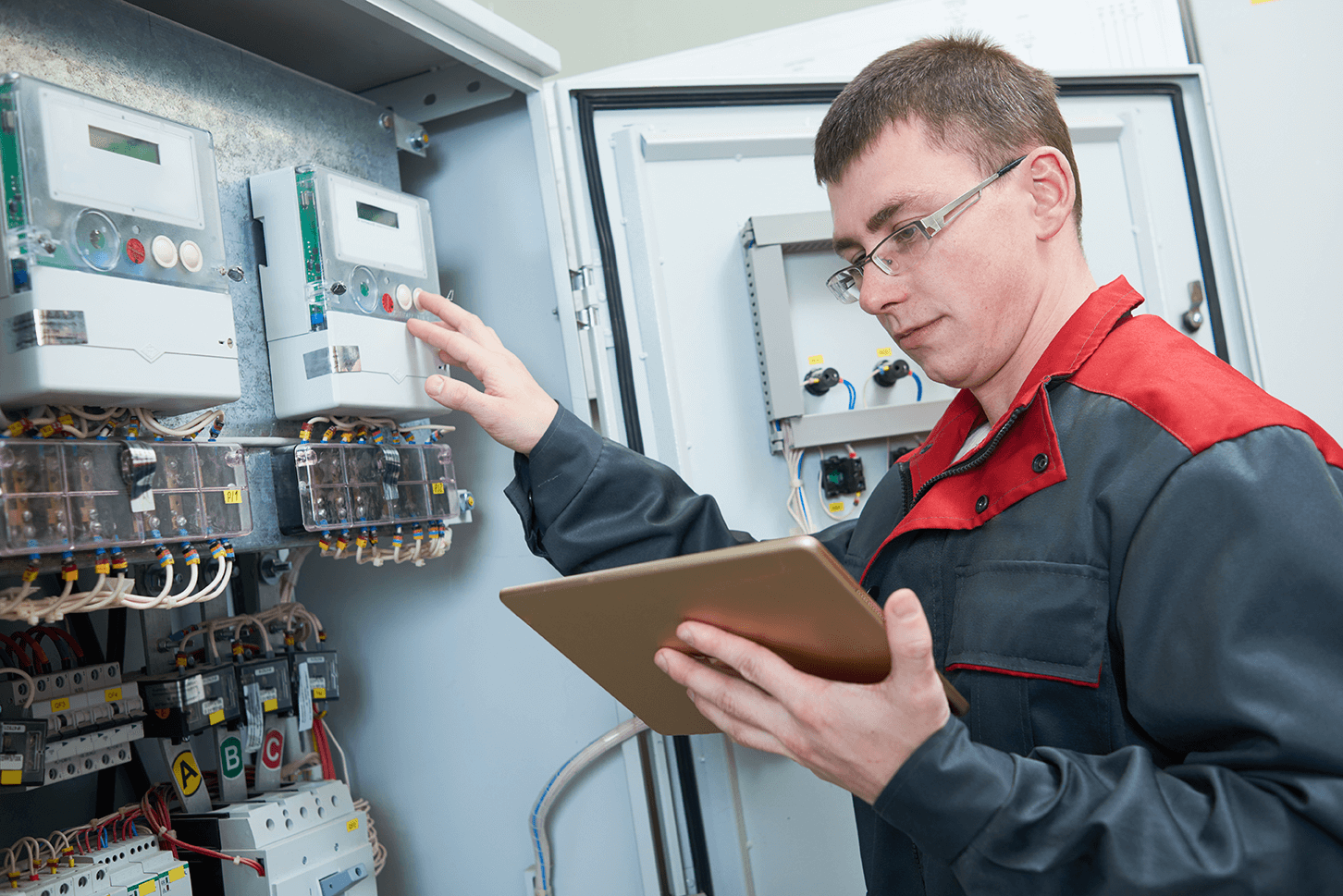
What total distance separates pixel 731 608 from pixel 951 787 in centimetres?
21

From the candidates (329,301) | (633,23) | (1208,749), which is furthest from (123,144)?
(633,23)

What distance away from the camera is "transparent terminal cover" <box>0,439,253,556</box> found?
911mm

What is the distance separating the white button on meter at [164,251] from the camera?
1.02 metres

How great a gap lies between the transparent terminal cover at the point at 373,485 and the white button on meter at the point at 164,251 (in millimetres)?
290

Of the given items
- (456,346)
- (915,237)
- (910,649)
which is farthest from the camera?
(456,346)

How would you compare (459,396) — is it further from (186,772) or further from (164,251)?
(186,772)

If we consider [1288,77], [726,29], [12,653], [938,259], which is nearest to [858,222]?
[938,259]

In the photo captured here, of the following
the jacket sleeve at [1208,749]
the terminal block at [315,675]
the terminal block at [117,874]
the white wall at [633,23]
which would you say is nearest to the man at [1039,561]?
the jacket sleeve at [1208,749]

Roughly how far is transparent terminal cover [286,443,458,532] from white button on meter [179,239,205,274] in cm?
27

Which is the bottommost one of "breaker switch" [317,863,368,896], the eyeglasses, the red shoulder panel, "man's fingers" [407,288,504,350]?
"breaker switch" [317,863,368,896]

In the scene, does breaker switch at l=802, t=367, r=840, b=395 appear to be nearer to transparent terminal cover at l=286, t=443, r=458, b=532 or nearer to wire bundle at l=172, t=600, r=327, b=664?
transparent terminal cover at l=286, t=443, r=458, b=532

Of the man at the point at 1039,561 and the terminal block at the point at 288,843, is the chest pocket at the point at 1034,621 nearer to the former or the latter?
the man at the point at 1039,561

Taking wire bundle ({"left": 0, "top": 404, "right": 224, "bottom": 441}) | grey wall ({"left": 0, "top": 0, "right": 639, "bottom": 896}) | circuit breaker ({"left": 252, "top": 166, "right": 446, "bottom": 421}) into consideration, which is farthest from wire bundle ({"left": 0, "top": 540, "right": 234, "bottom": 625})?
grey wall ({"left": 0, "top": 0, "right": 639, "bottom": 896})

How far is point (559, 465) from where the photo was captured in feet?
4.05
